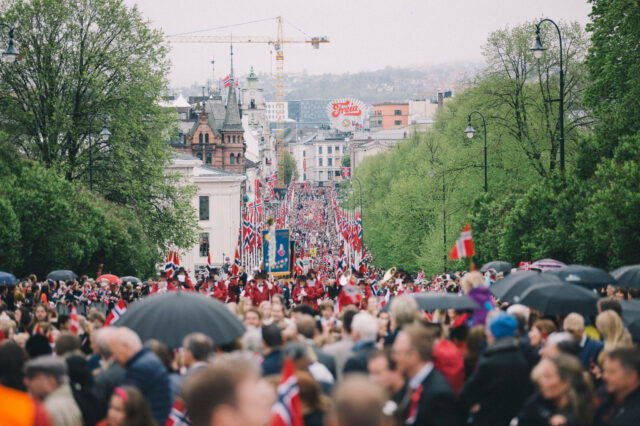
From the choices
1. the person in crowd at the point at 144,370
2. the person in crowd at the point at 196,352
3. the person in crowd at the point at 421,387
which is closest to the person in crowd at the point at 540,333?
the person in crowd at the point at 196,352

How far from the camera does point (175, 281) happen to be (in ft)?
86.9

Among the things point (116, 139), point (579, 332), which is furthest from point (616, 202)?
point (116, 139)

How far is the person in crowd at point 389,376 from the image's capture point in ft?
26.0

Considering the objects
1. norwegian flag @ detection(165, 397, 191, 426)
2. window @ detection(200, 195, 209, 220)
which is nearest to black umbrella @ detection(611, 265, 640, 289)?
norwegian flag @ detection(165, 397, 191, 426)

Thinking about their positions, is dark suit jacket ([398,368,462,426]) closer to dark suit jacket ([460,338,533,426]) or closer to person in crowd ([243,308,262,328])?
dark suit jacket ([460,338,533,426])

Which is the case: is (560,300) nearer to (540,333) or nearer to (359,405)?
(540,333)

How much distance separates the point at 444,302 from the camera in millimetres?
13875

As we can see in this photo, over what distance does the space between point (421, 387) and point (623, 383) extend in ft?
5.88

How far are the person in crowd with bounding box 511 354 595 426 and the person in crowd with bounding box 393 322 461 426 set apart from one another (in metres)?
0.70

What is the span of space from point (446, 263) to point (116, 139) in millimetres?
21038

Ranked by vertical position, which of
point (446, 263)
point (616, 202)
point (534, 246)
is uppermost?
point (616, 202)

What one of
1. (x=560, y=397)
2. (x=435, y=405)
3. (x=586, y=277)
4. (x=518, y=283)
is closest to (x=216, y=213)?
(x=586, y=277)

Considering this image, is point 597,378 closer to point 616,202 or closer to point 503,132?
point 616,202

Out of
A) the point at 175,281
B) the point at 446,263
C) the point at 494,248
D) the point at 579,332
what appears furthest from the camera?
the point at 446,263
